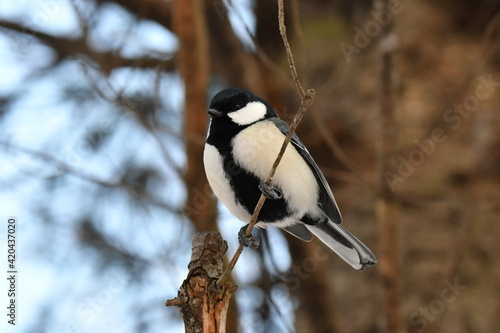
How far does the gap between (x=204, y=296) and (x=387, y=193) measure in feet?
4.40

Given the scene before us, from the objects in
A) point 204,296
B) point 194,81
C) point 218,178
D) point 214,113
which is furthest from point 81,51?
point 204,296

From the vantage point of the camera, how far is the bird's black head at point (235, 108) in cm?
215

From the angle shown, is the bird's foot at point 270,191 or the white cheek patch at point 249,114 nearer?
the bird's foot at point 270,191

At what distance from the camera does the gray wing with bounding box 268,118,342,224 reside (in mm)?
2232

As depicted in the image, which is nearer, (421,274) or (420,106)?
(421,274)

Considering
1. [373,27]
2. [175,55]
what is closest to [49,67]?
[175,55]

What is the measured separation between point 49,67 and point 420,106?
2172 millimetres

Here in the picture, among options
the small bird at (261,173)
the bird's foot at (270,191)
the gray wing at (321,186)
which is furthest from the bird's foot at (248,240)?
the gray wing at (321,186)

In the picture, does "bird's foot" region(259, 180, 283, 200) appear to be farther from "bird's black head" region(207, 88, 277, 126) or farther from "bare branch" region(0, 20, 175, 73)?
"bare branch" region(0, 20, 175, 73)

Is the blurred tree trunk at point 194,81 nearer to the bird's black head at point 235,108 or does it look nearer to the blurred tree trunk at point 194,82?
the blurred tree trunk at point 194,82

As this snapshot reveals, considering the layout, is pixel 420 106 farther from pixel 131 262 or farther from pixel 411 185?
pixel 131 262

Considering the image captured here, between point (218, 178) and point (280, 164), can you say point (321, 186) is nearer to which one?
point (280, 164)

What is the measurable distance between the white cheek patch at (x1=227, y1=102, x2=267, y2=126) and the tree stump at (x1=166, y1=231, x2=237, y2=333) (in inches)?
32.0

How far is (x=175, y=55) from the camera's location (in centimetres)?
312
